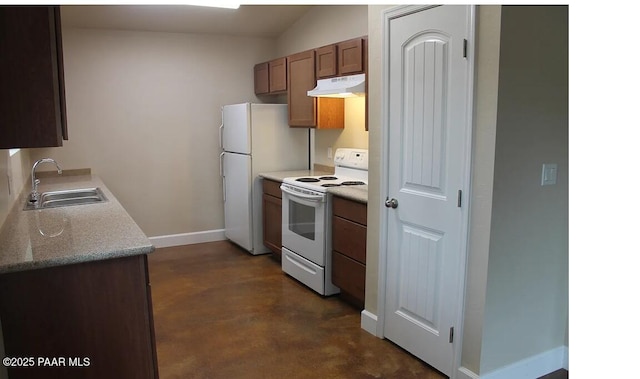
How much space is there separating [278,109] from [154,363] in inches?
126

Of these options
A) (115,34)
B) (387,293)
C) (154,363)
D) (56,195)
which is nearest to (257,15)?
(115,34)

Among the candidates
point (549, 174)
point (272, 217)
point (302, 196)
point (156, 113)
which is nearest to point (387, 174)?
point (549, 174)

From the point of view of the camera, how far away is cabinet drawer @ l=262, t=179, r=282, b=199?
449cm

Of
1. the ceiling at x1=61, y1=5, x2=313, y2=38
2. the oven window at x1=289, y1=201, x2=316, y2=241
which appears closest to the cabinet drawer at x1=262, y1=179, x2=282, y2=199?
the oven window at x1=289, y1=201, x2=316, y2=241

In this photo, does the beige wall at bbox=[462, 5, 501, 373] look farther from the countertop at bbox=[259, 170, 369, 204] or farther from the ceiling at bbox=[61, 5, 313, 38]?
the ceiling at bbox=[61, 5, 313, 38]

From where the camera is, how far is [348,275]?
3.48 metres

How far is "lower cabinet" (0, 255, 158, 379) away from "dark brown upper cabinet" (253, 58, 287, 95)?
10.4 feet

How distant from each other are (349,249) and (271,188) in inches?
56.8

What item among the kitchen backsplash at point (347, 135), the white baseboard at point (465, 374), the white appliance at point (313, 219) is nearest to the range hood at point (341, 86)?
the kitchen backsplash at point (347, 135)

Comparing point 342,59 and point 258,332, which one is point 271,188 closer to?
point 342,59

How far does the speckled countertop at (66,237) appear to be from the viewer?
6.00 ft

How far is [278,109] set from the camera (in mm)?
4852

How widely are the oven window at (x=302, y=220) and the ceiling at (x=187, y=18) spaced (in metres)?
1.95

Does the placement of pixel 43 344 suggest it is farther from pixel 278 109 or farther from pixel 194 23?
pixel 194 23
